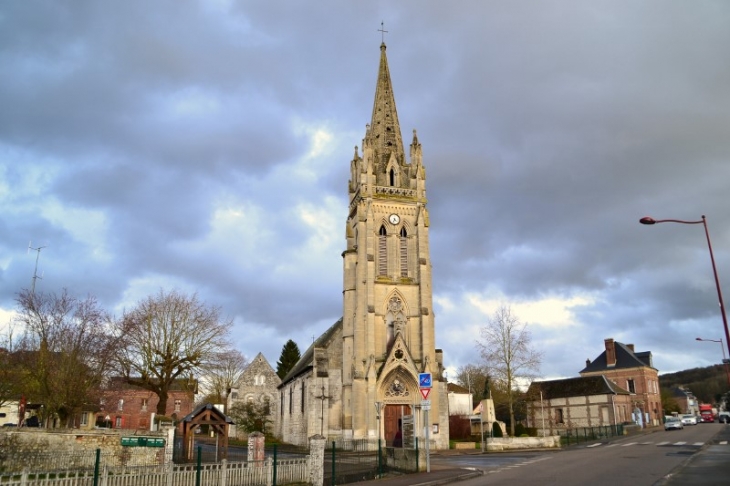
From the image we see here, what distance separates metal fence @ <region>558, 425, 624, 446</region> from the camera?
145 feet

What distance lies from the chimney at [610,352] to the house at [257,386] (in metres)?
48.4

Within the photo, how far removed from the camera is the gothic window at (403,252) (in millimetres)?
46906

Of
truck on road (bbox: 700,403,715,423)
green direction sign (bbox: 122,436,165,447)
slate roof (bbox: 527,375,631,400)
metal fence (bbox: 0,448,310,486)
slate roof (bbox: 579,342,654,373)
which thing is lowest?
truck on road (bbox: 700,403,715,423)

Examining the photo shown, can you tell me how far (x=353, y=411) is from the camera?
41.5 m

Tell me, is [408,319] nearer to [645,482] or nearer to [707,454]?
[707,454]

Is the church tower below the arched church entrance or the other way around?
the other way around

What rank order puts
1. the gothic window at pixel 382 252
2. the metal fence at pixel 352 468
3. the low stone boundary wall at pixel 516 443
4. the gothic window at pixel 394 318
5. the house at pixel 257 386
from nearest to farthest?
the metal fence at pixel 352 468 → the low stone boundary wall at pixel 516 443 → the gothic window at pixel 394 318 → the gothic window at pixel 382 252 → the house at pixel 257 386

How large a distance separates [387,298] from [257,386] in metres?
39.1

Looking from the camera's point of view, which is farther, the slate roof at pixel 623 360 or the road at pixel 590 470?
the slate roof at pixel 623 360

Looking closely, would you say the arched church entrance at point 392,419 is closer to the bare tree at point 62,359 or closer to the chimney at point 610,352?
the bare tree at point 62,359

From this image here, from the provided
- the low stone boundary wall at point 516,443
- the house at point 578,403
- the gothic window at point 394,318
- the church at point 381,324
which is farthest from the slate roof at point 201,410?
the house at point 578,403

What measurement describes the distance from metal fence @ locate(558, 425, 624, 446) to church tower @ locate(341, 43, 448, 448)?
9.43m

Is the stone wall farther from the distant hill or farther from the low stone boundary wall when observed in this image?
the distant hill

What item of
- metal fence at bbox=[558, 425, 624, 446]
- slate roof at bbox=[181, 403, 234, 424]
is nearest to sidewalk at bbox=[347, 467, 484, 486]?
slate roof at bbox=[181, 403, 234, 424]
